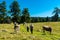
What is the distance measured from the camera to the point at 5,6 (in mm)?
85375

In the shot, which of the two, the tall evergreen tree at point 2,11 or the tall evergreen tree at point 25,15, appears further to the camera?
the tall evergreen tree at point 25,15

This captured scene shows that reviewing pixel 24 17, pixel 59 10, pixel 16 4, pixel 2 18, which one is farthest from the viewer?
pixel 59 10

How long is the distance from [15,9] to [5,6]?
557 centimetres

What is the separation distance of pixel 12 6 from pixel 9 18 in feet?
21.6

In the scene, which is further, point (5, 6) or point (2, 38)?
point (5, 6)

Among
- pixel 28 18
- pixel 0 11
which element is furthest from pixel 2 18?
pixel 28 18

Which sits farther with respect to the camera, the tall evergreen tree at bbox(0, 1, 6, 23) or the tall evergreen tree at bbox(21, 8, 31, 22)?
the tall evergreen tree at bbox(21, 8, 31, 22)

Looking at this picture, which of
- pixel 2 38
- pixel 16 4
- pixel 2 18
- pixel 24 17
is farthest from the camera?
pixel 24 17

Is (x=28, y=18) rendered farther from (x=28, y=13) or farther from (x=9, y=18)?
(x=9, y=18)

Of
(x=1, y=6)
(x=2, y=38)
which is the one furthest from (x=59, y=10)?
(x=2, y=38)

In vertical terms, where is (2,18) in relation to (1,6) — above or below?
below

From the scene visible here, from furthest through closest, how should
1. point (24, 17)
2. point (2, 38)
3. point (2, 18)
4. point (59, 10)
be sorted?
point (59, 10) < point (24, 17) < point (2, 18) < point (2, 38)

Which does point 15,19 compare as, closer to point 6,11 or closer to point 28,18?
point 6,11

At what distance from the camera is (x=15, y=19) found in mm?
83875
